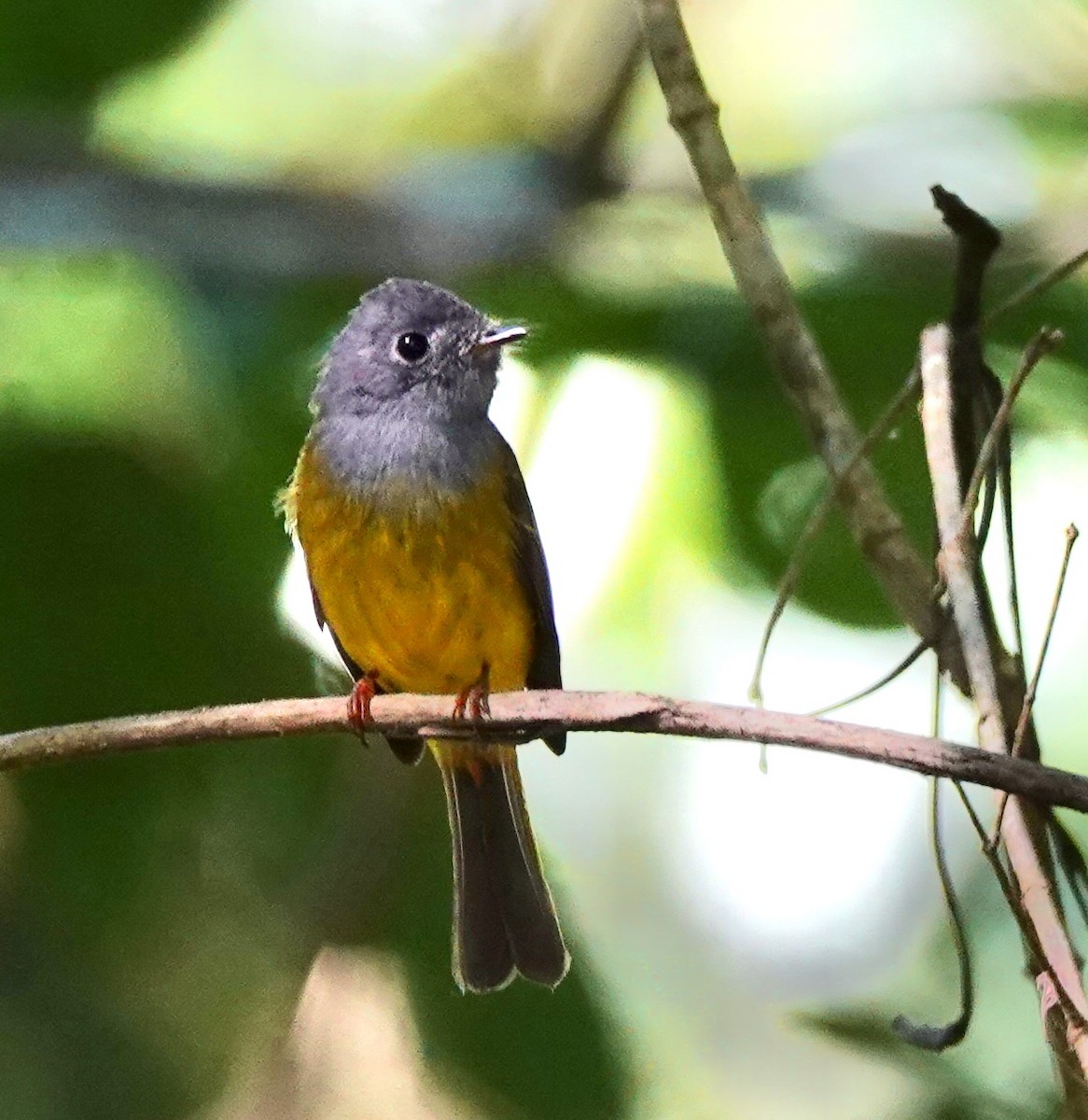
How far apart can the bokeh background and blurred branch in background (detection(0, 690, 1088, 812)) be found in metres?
0.85

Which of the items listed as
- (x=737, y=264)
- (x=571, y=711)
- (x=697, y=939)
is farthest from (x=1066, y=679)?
(x=571, y=711)

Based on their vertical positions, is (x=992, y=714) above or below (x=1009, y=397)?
below

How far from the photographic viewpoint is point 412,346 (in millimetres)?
2744

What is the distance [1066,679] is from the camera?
2682 mm

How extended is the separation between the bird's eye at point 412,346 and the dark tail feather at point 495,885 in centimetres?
73

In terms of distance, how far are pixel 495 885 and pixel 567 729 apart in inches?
46.9

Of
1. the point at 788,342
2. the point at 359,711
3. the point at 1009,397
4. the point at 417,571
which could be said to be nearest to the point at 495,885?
the point at 417,571

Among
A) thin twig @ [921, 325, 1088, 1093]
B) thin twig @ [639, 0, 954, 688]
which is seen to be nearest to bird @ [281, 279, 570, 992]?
thin twig @ [639, 0, 954, 688]

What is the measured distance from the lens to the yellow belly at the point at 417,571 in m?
2.52

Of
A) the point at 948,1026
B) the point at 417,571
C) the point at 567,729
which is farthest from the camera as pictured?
the point at 417,571

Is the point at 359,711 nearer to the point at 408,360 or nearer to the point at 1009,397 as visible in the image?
the point at 1009,397

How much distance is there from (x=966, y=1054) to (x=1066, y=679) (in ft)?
2.16

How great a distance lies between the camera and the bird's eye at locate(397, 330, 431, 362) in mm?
2723

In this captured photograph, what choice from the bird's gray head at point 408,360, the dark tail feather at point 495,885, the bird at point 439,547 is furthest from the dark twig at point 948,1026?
the bird's gray head at point 408,360
